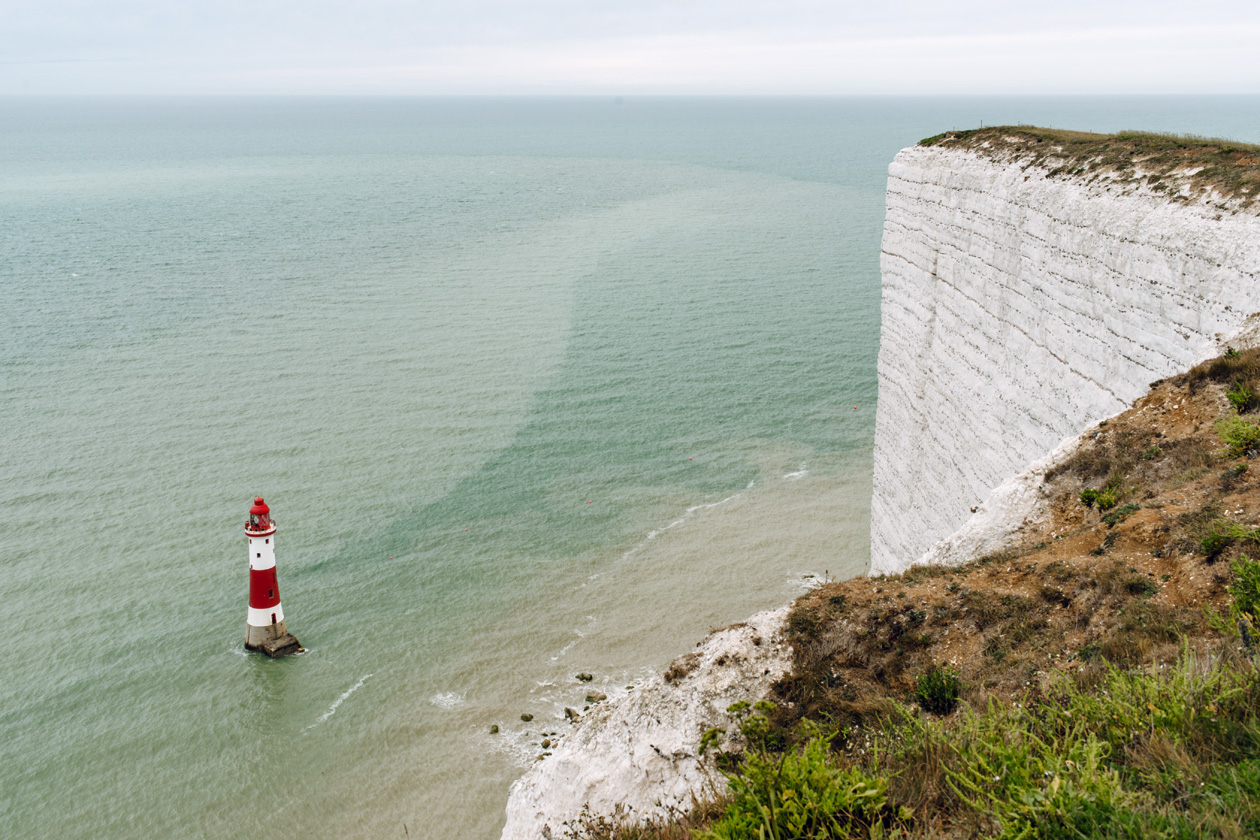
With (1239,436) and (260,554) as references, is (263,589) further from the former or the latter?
(1239,436)

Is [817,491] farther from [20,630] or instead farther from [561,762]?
[20,630]

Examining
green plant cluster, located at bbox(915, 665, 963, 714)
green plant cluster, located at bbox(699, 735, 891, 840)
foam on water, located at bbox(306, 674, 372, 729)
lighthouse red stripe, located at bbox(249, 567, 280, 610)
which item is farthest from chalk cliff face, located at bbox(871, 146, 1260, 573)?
lighthouse red stripe, located at bbox(249, 567, 280, 610)

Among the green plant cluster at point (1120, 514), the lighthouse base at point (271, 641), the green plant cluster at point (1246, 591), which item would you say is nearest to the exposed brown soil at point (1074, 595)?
the green plant cluster at point (1120, 514)

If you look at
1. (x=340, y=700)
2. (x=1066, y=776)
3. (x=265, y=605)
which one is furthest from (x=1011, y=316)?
(x=265, y=605)

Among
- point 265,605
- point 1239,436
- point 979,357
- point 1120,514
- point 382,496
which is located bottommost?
point 265,605

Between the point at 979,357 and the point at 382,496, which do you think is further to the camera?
the point at 382,496

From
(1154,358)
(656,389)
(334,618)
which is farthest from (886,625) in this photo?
(656,389)

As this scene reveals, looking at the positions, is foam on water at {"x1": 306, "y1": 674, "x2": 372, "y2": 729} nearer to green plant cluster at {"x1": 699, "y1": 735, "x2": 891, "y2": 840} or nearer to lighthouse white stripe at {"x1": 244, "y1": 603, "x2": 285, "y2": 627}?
lighthouse white stripe at {"x1": 244, "y1": 603, "x2": 285, "y2": 627}
